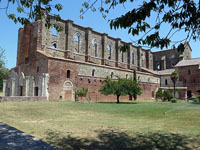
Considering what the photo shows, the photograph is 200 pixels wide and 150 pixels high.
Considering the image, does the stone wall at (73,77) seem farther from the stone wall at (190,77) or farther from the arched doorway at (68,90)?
the stone wall at (190,77)

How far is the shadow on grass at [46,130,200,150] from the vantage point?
4.14m

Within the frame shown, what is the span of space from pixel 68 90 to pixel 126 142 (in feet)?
67.3

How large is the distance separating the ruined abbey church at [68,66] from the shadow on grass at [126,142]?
50.1 ft

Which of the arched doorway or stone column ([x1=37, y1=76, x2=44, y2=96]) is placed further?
the arched doorway

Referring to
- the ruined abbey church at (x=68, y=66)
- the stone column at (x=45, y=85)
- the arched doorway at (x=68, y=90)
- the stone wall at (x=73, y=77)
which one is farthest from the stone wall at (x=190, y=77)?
the stone column at (x=45, y=85)

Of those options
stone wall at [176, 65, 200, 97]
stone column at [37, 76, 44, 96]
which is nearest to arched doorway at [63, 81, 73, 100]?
stone column at [37, 76, 44, 96]

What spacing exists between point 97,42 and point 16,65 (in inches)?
620

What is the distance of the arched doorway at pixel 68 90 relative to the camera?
78.7 ft

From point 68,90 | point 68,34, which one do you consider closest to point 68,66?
point 68,90

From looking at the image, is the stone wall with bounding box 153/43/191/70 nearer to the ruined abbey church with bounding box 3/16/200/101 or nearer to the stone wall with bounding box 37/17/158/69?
the ruined abbey church with bounding box 3/16/200/101

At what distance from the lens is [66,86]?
24234 millimetres

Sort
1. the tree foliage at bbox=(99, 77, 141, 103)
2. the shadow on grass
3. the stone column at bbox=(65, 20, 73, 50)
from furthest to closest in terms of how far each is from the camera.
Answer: the stone column at bbox=(65, 20, 73, 50), the tree foliage at bbox=(99, 77, 141, 103), the shadow on grass

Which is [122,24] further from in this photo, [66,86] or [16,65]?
[16,65]

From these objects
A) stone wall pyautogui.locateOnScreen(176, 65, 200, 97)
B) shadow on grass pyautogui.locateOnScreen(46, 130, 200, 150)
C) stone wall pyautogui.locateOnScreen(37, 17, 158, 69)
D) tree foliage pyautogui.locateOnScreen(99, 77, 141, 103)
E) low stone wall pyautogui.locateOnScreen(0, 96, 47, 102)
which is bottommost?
shadow on grass pyautogui.locateOnScreen(46, 130, 200, 150)
